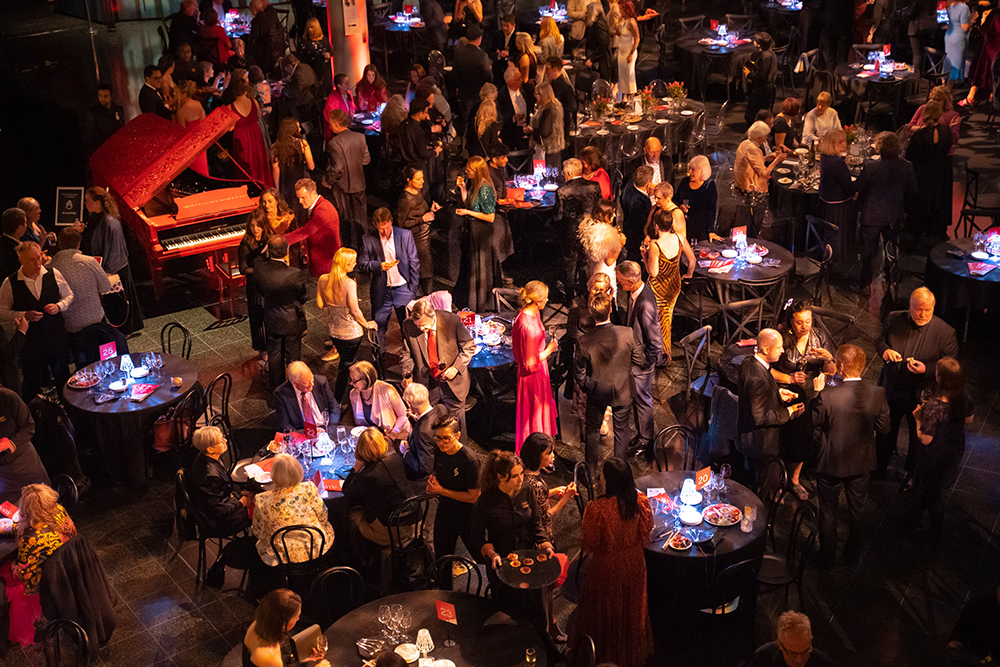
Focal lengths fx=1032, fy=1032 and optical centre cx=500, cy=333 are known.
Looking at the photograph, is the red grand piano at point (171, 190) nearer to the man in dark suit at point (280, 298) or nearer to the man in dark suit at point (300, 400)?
the man in dark suit at point (280, 298)

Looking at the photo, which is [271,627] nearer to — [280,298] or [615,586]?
[615,586]

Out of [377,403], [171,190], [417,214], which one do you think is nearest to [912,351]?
[377,403]

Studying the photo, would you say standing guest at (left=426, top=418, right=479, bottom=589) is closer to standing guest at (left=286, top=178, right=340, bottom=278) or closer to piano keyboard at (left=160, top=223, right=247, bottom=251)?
standing guest at (left=286, top=178, right=340, bottom=278)

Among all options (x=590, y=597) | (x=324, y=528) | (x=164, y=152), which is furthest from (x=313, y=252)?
(x=590, y=597)

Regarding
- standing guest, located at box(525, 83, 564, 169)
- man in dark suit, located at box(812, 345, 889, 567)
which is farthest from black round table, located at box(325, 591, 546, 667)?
standing guest, located at box(525, 83, 564, 169)

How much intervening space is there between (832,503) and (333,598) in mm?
3179

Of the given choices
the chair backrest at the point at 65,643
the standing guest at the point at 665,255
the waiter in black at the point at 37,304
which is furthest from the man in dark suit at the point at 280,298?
the chair backrest at the point at 65,643

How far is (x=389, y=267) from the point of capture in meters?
8.39

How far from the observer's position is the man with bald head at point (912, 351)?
6965 mm

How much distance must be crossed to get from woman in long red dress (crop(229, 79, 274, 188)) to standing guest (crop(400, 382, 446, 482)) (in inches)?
194

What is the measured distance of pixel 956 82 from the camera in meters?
15.5

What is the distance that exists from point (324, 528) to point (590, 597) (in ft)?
5.34

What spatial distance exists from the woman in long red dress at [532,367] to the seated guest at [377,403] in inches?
34.0

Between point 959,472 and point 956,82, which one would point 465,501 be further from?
point 956,82
